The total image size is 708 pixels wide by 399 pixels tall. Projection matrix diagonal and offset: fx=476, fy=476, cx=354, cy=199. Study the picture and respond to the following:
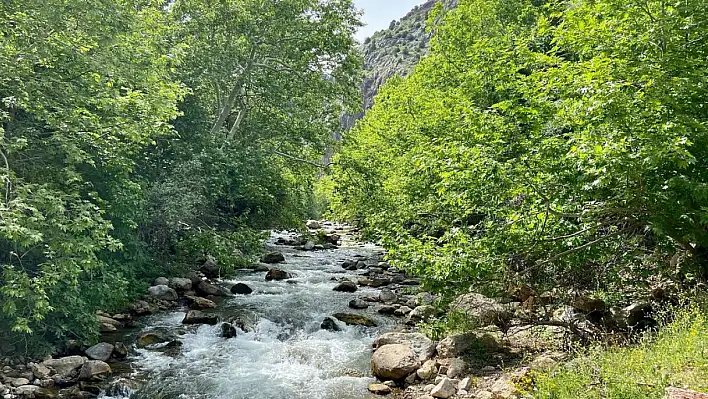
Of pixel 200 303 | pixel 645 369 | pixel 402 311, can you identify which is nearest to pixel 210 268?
pixel 200 303

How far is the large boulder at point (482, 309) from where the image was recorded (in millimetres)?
9492

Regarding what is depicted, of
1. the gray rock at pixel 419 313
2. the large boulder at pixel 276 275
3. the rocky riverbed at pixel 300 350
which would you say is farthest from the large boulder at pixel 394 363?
the large boulder at pixel 276 275

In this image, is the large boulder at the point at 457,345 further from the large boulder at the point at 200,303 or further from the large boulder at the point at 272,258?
the large boulder at the point at 272,258

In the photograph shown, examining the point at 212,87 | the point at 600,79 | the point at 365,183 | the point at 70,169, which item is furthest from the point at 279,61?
the point at 600,79

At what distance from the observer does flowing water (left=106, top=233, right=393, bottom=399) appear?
8.91 m

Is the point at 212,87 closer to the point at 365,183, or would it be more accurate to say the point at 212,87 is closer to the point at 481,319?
the point at 365,183

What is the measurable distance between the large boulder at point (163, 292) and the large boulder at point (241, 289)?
6.44 ft

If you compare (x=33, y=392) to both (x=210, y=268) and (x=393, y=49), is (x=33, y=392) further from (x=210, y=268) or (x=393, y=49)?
(x=393, y=49)

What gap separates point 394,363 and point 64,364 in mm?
6206

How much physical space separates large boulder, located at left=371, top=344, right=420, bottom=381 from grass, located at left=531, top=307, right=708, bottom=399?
3160 mm

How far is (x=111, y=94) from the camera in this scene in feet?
31.5

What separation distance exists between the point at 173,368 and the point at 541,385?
7.13 metres

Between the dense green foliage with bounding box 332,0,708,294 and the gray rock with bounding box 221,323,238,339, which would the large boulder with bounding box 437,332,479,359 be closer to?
the dense green foliage with bounding box 332,0,708,294

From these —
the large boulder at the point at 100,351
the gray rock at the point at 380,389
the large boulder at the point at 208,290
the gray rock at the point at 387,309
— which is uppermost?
the large boulder at the point at 100,351
